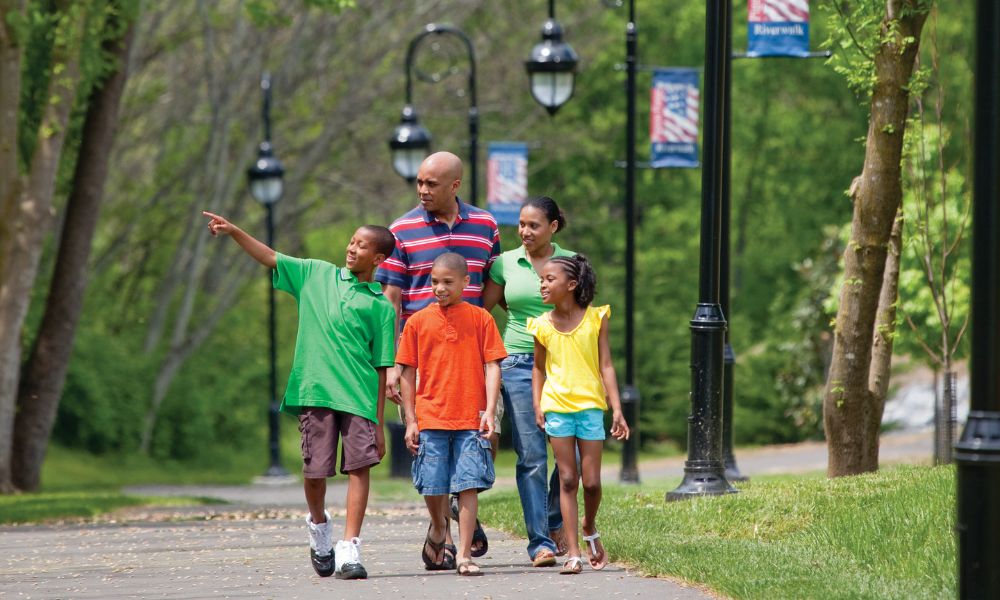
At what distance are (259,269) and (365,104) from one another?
5.31 metres

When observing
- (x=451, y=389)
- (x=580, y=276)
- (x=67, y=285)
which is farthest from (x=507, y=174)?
(x=451, y=389)

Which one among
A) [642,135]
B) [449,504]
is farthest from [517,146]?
[449,504]

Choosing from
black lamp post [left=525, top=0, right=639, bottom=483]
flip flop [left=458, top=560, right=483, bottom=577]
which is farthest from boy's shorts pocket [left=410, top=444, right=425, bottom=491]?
black lamp post [left=525, top=0, right=639, bottom=483]

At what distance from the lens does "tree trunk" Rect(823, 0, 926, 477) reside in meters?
12.0

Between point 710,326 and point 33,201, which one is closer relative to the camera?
point 710,326

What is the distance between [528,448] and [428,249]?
1.10m

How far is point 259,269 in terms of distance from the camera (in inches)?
1342

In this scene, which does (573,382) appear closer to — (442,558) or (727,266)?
(442,558)

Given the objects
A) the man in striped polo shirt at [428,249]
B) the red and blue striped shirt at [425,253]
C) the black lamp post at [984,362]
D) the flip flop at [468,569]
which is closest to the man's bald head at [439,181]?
the man in striped polo shirt at [428,249]

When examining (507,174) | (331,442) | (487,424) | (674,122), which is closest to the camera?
(487,424)

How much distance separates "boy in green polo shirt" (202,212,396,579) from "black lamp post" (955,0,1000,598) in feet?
9.71

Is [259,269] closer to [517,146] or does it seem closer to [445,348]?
[517,146]

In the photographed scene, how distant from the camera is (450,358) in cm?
799

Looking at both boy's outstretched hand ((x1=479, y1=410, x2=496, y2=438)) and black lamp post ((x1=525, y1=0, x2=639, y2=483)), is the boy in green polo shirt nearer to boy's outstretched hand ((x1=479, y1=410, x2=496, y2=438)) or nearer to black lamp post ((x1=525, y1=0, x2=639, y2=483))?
boy's outstretched hand ((x1=479, y1=410, x2=496, y2=438))
